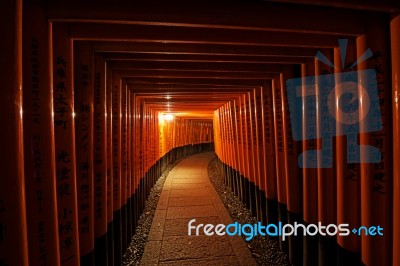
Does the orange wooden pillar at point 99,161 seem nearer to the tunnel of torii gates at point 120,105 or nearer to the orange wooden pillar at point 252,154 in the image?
the tunnel of torii gates at point 120,105

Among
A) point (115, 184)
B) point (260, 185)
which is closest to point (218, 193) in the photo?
point (260, 185)

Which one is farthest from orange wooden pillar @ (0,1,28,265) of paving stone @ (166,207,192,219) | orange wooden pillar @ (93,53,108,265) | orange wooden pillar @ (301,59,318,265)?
paving stone @ (166,207,192,219)

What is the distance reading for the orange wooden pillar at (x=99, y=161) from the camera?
340 centimetres

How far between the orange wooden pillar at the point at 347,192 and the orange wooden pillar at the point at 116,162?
11.6 ft

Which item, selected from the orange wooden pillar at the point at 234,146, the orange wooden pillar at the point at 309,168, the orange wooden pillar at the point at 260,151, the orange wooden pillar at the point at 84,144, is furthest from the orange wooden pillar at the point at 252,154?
the orange wooden pillar at the point at 84,144

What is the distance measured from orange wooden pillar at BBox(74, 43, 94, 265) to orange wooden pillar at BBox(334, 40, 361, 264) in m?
3.10

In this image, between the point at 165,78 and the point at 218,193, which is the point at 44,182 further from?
the point at 218,193

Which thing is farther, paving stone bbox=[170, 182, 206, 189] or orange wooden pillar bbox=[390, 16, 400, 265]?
paving stone bbox=[170, 182, 206, 189]

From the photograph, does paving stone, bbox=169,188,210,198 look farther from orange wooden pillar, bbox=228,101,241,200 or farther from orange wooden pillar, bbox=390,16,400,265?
orange wooden pillar, bbox=390,16,400,265

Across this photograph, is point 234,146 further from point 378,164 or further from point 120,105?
point 378,164

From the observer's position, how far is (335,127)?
3.05m

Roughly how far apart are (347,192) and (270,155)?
8.21 ft

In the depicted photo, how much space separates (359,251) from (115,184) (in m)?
3.78

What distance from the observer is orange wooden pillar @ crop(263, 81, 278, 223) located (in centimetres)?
507
